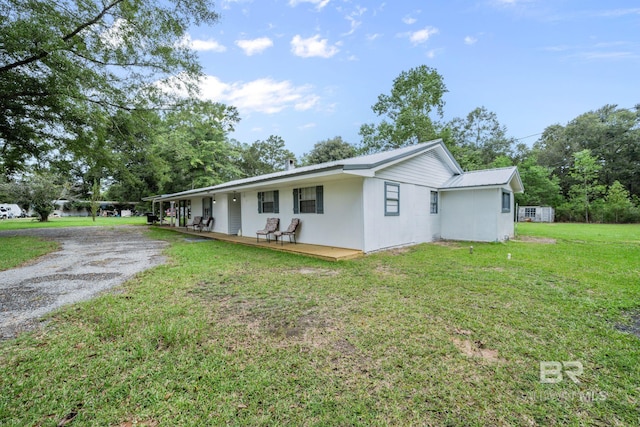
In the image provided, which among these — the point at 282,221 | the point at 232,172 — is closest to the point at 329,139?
the point at 232,172

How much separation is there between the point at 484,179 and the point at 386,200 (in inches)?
188

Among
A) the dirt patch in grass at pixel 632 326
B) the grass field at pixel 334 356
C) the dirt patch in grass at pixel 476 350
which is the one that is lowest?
the dirt patch in grass at pixel 632 326

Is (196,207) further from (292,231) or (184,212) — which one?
(292,231)

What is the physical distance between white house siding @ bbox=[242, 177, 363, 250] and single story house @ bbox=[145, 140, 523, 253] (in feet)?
0.09

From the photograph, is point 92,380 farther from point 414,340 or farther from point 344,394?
point 414,340

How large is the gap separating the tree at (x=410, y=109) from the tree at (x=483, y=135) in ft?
23.1

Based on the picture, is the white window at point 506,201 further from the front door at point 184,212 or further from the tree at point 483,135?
the tree at point 483,135

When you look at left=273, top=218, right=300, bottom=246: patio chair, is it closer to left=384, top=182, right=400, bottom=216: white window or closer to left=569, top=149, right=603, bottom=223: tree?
left=384, top=182, right=400, bottom=216: white window

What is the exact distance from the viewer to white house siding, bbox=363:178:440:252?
7439 mm

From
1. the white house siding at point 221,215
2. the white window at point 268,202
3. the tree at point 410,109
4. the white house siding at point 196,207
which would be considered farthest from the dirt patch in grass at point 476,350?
the tree at point 410,109

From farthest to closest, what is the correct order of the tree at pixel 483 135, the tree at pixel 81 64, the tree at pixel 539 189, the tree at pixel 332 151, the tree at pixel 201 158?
the tree at pixel 483 135 < the tree at pixel 332 151 < the tree at pixel 539 189 < the tree at pixel 201 158 < the tree at pixel 81 64

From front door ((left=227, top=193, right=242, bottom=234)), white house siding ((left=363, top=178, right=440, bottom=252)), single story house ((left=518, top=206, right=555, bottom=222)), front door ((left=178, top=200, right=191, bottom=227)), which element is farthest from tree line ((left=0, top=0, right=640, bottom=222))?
white house siding ((left=363, top=178, right=440, bottom=252))

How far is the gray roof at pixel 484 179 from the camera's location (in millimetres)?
9445

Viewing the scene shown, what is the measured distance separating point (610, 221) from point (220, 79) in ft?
97.7
